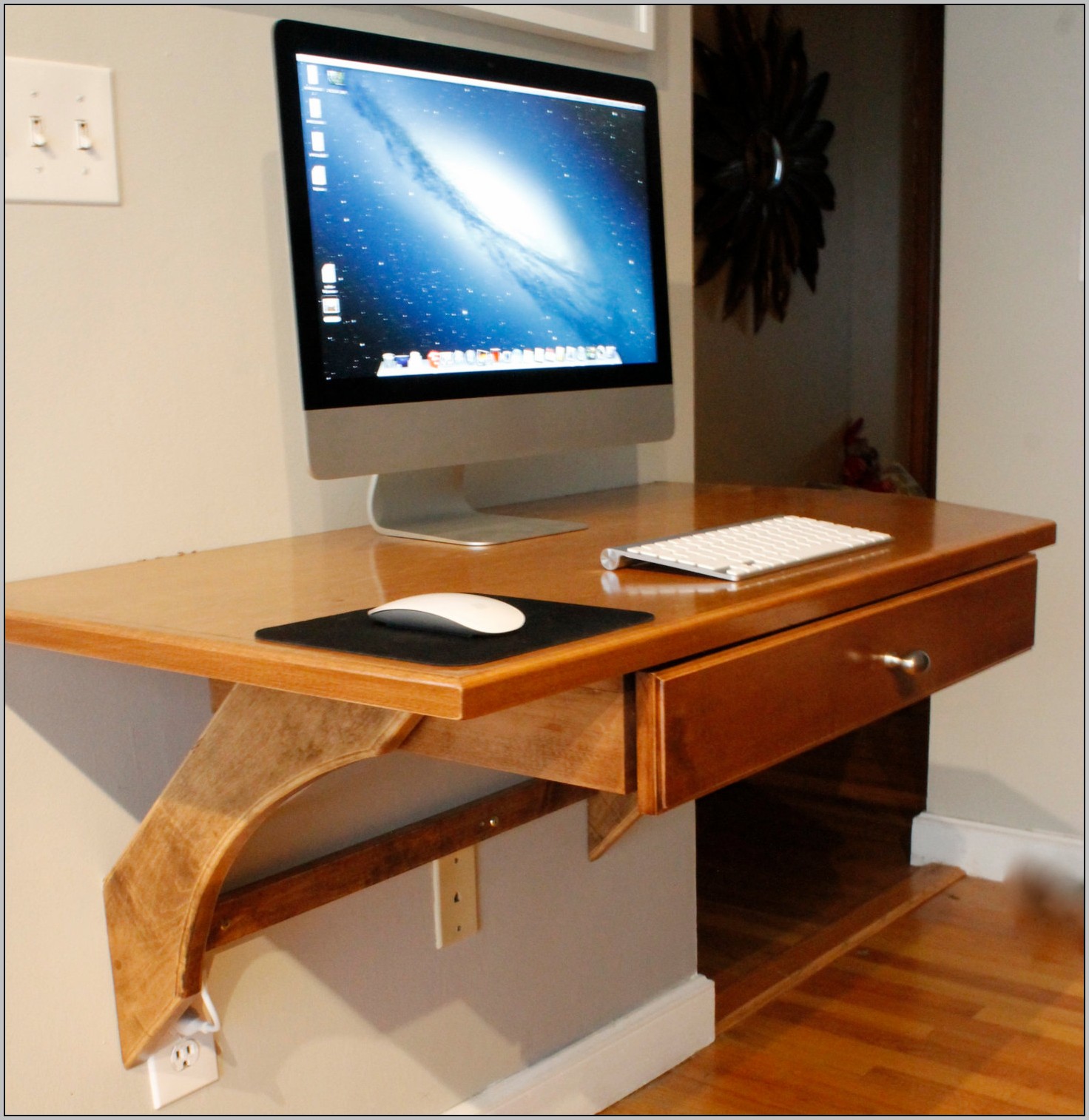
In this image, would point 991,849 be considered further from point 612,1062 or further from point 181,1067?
point 181,1067

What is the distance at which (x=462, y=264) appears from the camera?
1252 mm

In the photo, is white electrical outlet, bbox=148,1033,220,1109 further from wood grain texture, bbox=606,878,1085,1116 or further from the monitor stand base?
wood grain texture, bbox=606,878,1085,1116

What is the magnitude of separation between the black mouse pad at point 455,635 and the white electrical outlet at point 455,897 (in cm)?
66

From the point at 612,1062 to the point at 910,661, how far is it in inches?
35.1

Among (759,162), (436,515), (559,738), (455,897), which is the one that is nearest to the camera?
(559,738)

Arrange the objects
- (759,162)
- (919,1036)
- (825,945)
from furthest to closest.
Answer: (759,162) → (825,945) → (919,1036)

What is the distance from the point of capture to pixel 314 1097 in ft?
4.53

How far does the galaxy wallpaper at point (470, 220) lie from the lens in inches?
45.4

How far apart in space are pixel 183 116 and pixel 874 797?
2220 mm

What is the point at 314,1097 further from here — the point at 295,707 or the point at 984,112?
the point at 984,112

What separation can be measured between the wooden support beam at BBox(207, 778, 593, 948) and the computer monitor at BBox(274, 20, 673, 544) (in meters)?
0.35

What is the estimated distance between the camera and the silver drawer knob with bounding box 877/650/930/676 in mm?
1087

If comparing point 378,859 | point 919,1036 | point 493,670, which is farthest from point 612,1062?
point 493,670

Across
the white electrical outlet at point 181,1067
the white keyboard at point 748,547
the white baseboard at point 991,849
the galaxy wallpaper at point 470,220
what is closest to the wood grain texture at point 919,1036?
the white baseboard at point 991,849
